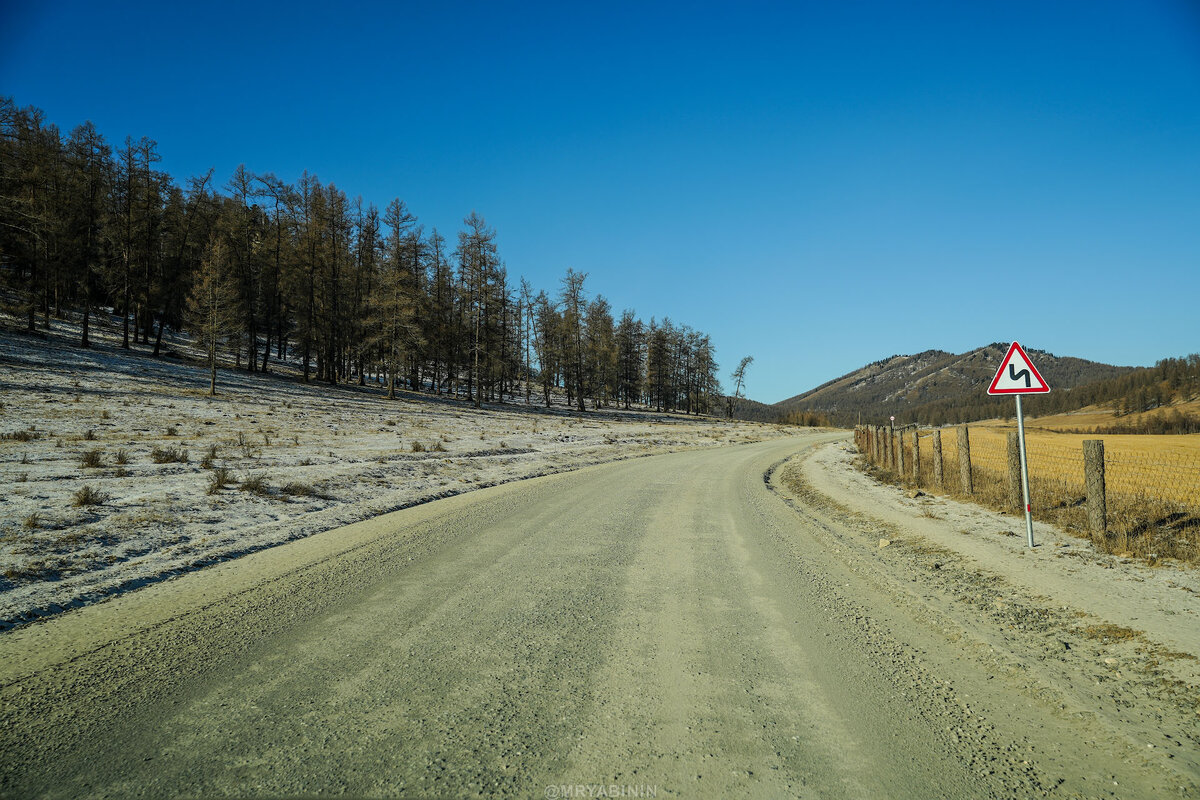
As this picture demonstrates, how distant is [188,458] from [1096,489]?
67.2ft

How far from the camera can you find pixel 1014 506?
1088 centimetres

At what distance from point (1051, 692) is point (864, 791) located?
7.56 ft

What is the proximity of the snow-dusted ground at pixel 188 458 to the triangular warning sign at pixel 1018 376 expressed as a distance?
39.6 feet

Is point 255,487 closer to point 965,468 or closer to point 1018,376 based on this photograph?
point 1018,376

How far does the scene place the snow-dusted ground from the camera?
24.0 ft

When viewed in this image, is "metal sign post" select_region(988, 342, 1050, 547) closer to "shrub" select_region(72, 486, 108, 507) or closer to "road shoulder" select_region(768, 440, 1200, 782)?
"road shoulder" select_region(768, 440, 1200, 782)

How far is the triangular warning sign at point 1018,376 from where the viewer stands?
863cm

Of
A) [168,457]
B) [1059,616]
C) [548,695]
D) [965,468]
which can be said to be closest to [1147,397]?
[965,468]

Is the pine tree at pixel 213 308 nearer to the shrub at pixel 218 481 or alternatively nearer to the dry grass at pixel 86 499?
the shrub at pixel 218 481

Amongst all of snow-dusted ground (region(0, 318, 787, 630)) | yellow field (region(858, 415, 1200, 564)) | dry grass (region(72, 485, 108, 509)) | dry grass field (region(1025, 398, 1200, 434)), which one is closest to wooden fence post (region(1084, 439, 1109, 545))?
yellow field (region(858, 415, 1200, 564))

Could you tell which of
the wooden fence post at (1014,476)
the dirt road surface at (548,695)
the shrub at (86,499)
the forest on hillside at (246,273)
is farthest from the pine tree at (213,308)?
the wooden fence post at (1014,476)

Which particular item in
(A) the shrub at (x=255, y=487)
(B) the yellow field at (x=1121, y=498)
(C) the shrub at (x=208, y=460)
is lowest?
(B) the yellow field at (x=1121, y=498)

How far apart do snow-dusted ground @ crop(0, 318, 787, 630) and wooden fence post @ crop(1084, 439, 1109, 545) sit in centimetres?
1278

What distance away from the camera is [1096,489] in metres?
8.34
